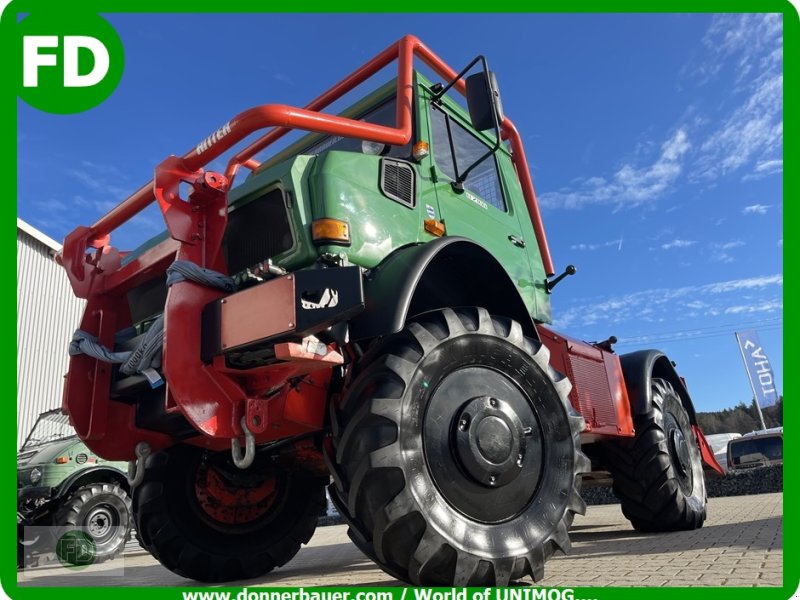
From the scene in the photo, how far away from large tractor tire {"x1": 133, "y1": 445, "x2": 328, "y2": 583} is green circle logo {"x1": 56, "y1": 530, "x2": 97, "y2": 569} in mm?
4739

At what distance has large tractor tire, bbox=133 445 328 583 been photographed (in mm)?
4094

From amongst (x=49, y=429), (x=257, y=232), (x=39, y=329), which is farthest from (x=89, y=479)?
(x=39, y=329)

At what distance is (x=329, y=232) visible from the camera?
321cm

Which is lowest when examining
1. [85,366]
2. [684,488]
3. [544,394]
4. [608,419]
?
[684,488]

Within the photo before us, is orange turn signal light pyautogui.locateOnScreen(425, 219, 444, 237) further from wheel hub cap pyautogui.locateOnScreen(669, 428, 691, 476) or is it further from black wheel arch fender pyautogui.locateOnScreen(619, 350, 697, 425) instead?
wheel hub cap pyautogui.locateOnScreen(669, 428, 691, 476)

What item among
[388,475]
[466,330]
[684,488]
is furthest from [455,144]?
[684,488]

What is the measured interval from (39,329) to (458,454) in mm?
18101

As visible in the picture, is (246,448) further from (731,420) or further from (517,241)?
(731,420)

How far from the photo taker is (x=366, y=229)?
340cm

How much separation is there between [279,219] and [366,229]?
1.54 ft

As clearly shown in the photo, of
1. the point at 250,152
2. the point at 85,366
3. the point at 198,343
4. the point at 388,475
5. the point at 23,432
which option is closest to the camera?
the point at 388,475

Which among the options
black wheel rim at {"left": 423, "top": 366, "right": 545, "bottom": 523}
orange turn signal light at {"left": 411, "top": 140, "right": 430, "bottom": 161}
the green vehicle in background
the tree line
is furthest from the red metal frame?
the tree line

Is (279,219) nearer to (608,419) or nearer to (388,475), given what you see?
(388,475)

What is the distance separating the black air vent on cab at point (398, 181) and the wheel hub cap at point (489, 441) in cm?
127
